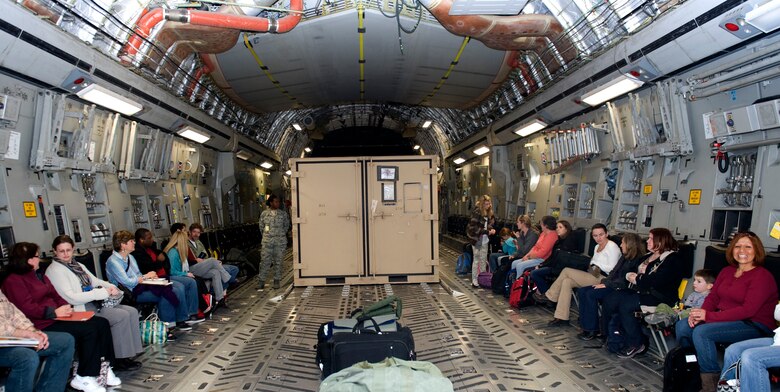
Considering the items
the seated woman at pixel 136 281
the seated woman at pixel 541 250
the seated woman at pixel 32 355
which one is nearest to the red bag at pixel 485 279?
the seated woman at pixel 541 250

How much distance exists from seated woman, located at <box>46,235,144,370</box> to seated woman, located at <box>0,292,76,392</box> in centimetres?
81

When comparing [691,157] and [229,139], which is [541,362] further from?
→ [229,139]

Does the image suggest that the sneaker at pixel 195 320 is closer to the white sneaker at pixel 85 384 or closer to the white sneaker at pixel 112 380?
the white sneaker at pixel 112 380

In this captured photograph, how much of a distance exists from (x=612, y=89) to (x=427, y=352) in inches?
163

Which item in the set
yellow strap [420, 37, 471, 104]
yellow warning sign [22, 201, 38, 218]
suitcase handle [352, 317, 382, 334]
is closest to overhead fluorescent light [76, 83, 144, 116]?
yellow warning sign [22, 201, 38, 218]

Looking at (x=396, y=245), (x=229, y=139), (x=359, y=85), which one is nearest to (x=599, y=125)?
(x=396, y=245)

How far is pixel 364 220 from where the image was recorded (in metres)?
10.4

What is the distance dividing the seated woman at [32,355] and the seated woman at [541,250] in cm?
610

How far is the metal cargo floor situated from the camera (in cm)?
502

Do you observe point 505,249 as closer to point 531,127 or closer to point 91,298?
point 531,127

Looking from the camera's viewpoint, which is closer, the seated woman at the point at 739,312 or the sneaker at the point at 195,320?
the seated woman at the point at 739,312

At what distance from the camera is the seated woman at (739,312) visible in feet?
14.3

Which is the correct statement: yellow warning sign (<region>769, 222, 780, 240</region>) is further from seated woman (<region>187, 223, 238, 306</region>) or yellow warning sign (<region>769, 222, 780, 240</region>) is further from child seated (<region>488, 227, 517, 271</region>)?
seated woman (<region>187, 223, 238, 306</region>)

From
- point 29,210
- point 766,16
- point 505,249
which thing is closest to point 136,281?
point 29,210
